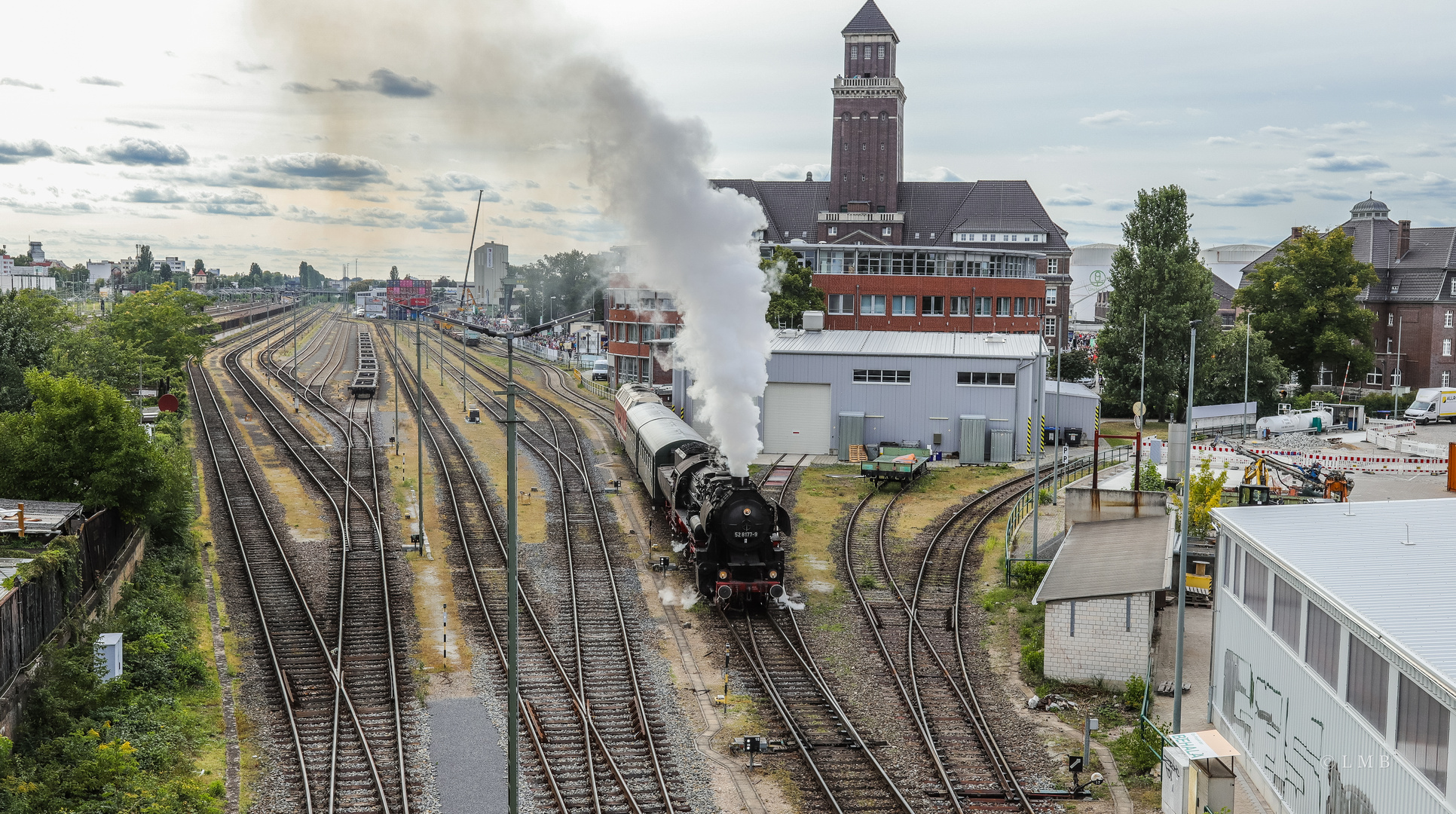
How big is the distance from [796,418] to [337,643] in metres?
29.9

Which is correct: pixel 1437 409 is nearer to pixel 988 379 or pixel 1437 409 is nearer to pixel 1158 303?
pixel 1158 303

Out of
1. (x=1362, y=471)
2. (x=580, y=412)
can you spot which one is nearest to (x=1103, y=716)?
(x=1362, y=471)

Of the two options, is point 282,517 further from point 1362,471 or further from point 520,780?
point 1362,471

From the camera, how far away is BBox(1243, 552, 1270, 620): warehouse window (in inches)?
717

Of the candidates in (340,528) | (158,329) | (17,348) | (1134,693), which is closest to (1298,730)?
(1134,693)

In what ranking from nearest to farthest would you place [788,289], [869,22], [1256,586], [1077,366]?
1. [1256,586]
2. [788,289]
3. [1077,366]
4. [869,22]

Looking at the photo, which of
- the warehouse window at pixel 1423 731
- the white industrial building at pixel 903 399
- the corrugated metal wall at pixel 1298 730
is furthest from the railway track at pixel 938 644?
the white industrial building at pixel 903 399

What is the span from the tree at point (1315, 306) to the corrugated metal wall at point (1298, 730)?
188 feet

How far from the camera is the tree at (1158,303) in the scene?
6034 centimetres

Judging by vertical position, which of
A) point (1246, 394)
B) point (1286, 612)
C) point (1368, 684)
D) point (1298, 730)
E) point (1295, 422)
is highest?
point (1246, 394)

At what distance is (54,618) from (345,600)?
7.47 m

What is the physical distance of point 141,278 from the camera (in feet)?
644

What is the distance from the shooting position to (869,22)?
314 ft

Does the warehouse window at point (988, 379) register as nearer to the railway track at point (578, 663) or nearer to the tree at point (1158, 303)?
the tree at point (1158, 303)
